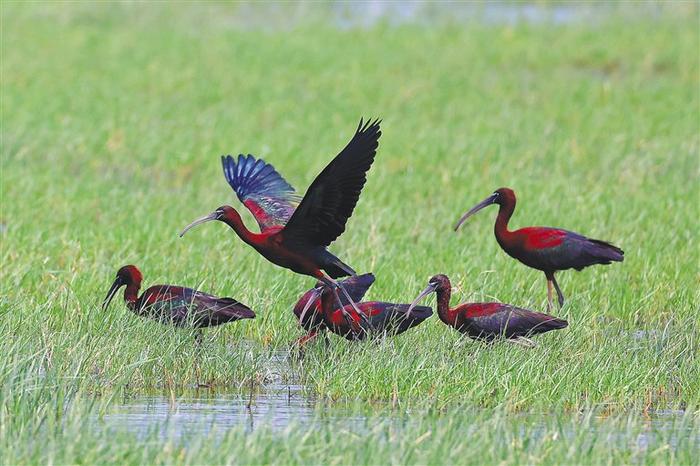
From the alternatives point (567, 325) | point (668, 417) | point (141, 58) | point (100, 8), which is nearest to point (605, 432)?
point (668, 417)

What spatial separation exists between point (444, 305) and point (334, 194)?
0.96 metres

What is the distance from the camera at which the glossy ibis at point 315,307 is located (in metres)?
7.73

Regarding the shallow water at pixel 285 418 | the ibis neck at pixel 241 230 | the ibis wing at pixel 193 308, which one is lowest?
the shallow water at pixel 285 418

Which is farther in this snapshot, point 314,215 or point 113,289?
point 113,289

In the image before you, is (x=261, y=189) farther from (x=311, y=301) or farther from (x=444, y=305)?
(x=444, y=305)

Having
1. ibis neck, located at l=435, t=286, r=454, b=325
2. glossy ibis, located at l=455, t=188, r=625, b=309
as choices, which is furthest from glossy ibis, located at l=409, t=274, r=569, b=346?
glossy ibis, located at l=455, t=188, r=625, b=309

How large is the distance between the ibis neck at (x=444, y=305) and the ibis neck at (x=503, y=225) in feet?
4.20

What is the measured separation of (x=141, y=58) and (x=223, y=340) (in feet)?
39.9

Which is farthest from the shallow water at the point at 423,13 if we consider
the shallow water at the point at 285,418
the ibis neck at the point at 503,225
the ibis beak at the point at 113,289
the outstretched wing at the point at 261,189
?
the shallow water at the point at 285,418

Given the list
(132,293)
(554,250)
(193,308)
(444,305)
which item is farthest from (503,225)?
(132,293)

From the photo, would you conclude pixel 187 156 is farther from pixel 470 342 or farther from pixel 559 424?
pixel 559 424

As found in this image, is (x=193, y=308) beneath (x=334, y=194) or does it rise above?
beneath

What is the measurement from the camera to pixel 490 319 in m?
7.48

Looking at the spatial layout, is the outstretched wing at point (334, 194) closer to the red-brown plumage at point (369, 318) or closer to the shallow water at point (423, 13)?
the red-brown plumage at point (369, 318)
